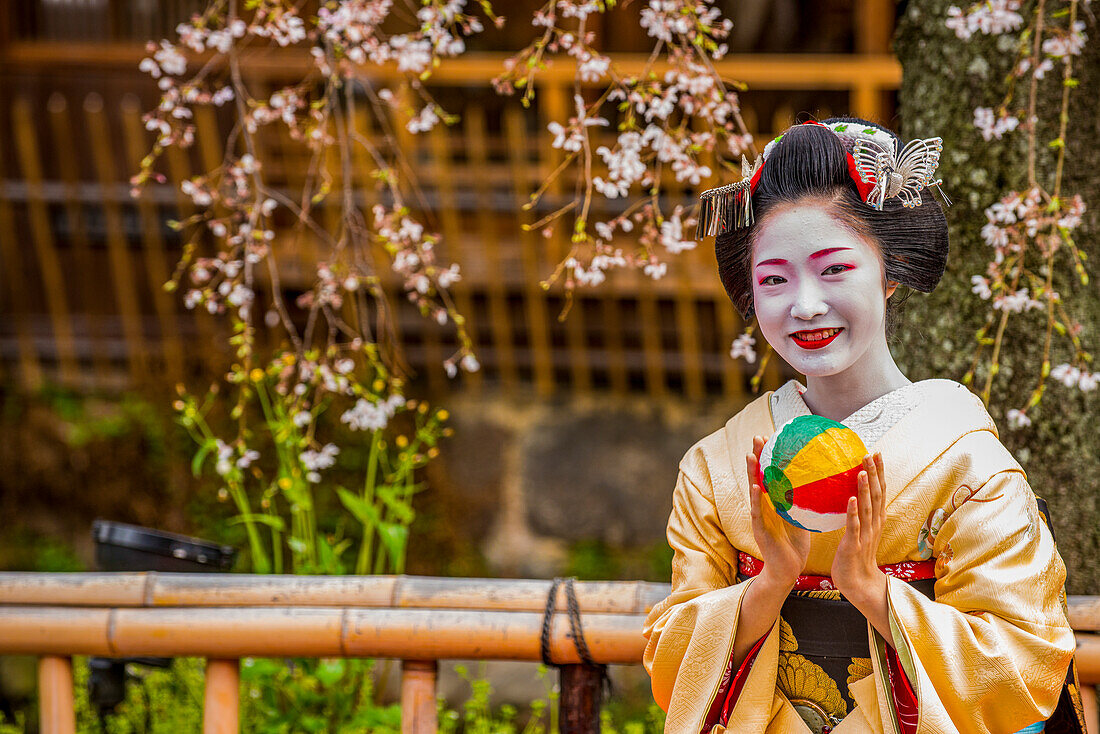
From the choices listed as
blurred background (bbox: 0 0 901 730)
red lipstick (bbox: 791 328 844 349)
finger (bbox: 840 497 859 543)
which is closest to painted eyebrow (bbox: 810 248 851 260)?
red lipstick (bbox: 791 328 844 349)

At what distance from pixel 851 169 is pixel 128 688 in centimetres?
283

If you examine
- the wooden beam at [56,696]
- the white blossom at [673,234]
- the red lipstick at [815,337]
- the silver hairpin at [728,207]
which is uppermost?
the silver hairpin at [728,207]

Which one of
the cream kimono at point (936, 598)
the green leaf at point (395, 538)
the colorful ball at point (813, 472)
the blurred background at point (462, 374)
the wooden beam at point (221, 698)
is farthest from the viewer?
the blurred background at point (462, 374)

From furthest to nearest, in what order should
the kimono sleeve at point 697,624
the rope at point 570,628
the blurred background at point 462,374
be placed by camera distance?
the blurred background at point 462,374 → the rope at point 570,628 → the kimono sleeve at point 697,624

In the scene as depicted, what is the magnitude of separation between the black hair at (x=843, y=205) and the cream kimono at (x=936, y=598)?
0.20 metres

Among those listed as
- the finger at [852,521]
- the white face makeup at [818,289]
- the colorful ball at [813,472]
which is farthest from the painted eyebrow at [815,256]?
the finger at [852,521]

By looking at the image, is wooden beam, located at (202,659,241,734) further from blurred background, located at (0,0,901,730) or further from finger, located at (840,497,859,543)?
blurred background, located at (0,0,901,730)

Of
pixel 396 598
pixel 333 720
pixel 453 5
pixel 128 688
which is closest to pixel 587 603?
pixel 396 598

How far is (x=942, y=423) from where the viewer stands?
5.35 feet

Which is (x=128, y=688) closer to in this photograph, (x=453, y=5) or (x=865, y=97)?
(x=453, y=5)

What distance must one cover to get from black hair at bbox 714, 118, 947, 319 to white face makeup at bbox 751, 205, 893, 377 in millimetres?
23

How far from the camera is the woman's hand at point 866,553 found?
1450 millimetres

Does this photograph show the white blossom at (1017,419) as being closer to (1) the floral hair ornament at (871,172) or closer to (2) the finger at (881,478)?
(1) the floral hair ornament at (871,172)

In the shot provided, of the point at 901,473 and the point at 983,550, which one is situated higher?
the point at 901,473
